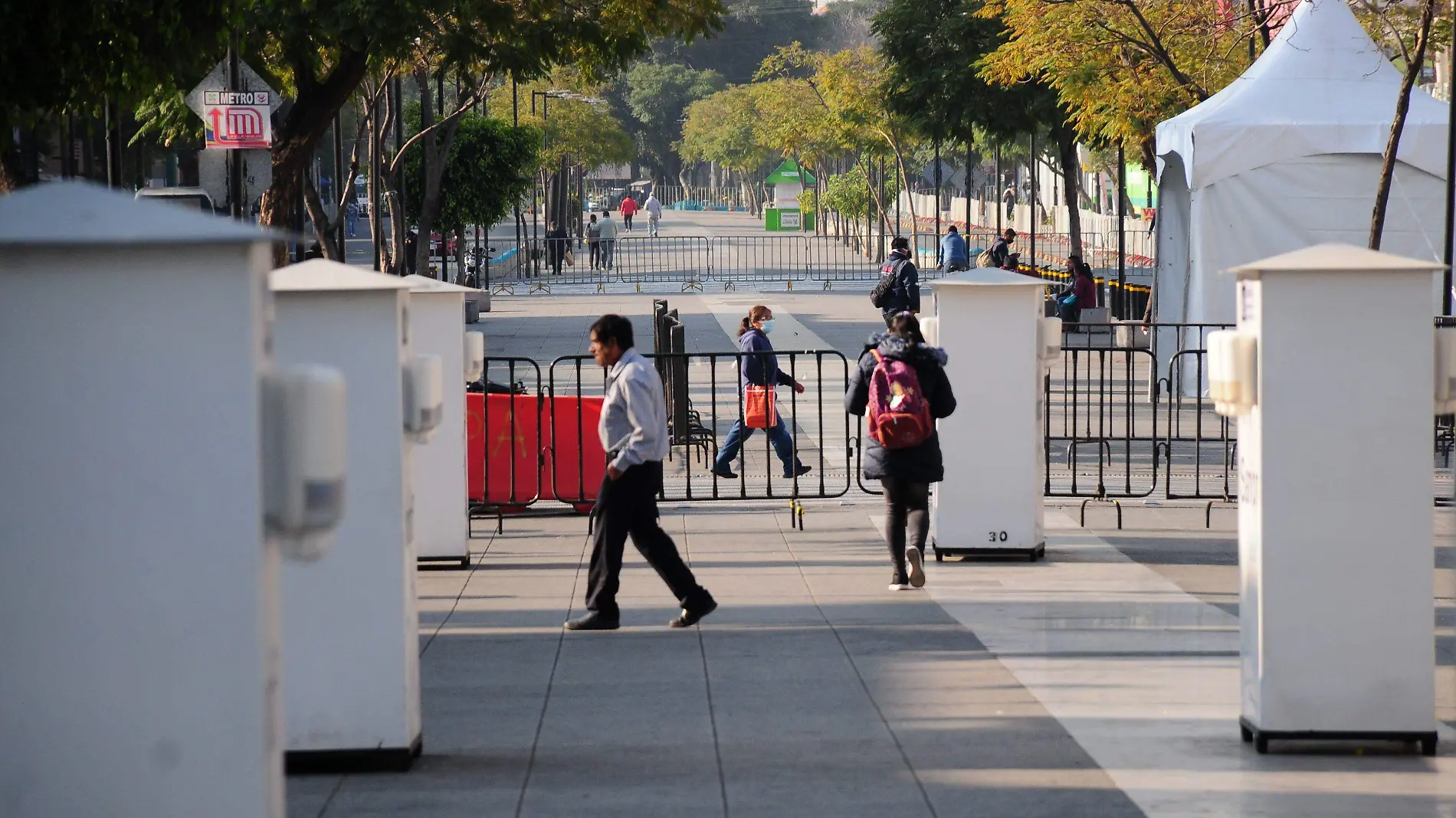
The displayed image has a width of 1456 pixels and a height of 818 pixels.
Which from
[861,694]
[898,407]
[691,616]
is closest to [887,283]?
[898,407]

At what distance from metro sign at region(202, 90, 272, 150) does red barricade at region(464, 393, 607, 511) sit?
3.06 metres

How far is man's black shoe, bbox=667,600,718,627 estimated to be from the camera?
341 inches

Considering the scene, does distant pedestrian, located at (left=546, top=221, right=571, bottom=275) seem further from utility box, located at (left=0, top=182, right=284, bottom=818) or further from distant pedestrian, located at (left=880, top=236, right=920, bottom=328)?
utility box, located at (left=0, top=182, right=284, bottom=818)

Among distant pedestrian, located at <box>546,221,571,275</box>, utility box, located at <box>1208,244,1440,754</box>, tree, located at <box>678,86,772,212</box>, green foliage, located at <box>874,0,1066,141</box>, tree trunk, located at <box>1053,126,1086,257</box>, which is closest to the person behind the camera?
utility box, located at <box>1208,244,1440,754</box>

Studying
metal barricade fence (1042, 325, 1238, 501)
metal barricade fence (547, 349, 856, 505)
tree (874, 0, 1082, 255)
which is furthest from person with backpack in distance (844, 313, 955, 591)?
tree (874, 0, 1082, 255)

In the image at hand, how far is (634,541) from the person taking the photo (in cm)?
856

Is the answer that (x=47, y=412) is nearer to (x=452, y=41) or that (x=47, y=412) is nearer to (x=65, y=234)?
(x=65, y=234)

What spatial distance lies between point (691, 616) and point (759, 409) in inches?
192

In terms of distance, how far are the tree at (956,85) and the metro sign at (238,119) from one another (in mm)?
22448

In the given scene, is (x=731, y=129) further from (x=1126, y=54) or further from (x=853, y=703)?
(x=853, y=703)

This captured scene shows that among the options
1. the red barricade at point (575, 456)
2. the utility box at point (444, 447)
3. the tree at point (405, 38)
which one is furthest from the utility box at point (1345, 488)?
the tree at point (405, 38)

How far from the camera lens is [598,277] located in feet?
153

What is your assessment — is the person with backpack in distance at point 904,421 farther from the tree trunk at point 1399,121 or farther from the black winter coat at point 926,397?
the tree trunk at point 1399,121

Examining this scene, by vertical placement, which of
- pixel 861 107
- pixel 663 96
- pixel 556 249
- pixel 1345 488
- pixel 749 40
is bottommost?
pixel 1345 488
